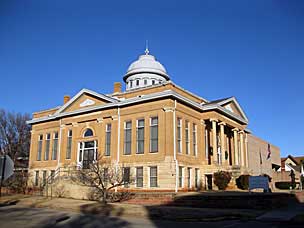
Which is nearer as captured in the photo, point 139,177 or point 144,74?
point 139,177

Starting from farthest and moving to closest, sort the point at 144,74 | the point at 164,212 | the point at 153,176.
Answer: the point at 144,74 → the point at 153,176 → the point at 164,212

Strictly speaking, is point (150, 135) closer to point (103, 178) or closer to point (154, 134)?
point (154, 134)

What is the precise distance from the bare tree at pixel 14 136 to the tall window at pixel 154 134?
34.8 metres

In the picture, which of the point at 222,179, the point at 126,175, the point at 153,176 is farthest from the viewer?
the point at 222,179

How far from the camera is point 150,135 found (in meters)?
31.8

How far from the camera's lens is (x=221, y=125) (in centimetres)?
3591

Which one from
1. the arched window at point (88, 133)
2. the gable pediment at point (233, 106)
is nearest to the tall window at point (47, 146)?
the arched window at point (88, 133)

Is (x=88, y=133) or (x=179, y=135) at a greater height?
(x=88, y=133)

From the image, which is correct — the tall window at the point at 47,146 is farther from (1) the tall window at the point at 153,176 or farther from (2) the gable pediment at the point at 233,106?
(2) the gable pediment at the point at 233,106

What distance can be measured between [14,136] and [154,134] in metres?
38.3

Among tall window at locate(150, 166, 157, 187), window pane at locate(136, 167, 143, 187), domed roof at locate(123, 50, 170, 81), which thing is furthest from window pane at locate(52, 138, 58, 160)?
tall window at locate(150, 166, 157, 187)

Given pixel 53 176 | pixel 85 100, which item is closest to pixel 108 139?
pixel 85 100

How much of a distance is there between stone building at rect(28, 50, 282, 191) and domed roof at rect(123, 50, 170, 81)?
6115 mm

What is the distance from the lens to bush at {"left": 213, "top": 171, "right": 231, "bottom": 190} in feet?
104
